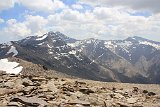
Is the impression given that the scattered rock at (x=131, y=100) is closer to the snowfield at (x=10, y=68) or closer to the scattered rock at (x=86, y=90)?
the scattered rock at (x=86, y=90)

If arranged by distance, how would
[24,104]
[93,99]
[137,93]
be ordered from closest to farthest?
[24,104], [93,99], [137,93]

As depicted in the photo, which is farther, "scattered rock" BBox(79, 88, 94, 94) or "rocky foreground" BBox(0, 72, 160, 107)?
"scattered rock" BBox(79, 88, 94, 94)

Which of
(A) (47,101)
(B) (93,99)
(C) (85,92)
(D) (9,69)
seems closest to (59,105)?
(A) (47,101)

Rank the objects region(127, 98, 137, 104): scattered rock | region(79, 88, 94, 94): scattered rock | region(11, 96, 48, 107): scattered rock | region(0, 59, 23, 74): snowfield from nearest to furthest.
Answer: region(11, 96, 48, 107): scattered rock → region(127, 98, 137, 104): scattered rock → region(79, 88, 94, 94): scattered rock → region(0, 59, 23, 74): snowfield

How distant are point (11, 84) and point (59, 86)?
4.66 meters

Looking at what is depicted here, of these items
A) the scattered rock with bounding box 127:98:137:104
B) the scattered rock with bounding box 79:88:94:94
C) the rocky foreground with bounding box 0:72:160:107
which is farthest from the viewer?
the scattered rock with bounding box 79:88:94:94

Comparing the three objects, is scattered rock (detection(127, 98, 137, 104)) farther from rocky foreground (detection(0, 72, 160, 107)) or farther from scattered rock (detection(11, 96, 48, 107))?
scattered rock (detection(11, 96, 48, 107))

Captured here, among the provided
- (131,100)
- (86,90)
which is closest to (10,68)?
(86,90)

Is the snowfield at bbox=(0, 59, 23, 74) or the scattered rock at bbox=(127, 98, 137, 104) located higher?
the snowfield at bbox=(0, 59, 23, 74)

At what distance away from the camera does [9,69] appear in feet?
419

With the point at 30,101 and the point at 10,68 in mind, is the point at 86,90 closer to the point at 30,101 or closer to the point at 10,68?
the point at 30,101

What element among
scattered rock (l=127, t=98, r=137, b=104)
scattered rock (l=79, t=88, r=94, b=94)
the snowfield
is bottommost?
scattered rock (l=127, t=98, r=137, b=104)

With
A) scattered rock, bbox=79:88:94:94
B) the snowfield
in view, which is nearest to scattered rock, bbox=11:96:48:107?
scattered rock, bbox=79:88:94:94

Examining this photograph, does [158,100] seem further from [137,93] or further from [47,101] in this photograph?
[47,101]
